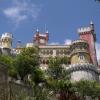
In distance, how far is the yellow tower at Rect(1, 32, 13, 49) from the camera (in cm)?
9619

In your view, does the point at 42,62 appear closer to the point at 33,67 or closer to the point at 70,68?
the point at 70,68

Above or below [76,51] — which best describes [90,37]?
above

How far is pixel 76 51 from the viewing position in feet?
309

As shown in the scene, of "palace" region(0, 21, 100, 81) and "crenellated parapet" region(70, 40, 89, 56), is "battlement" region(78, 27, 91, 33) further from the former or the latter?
"crenellated parapet" region(70, 40, 89, 56)

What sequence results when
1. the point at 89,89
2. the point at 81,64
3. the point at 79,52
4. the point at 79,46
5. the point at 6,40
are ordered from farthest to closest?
the point at 6,40
the point at 79,46
the point at 79,52
the point at 81,64
the point at 89,89

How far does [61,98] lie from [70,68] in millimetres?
56916

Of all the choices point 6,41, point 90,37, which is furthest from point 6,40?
point 90,37

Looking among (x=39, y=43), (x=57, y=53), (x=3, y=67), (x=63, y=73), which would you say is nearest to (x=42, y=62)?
(x=57, y=53)

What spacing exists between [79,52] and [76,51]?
3.10 feet

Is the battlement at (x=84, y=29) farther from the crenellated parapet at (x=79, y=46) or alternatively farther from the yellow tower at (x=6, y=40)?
the yellow tower at (x=6, y=40)

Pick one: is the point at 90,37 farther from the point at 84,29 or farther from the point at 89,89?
the point at 89,89

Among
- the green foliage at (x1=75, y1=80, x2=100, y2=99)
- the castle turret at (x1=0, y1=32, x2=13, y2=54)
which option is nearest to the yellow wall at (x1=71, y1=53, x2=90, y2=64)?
the castle turret at (x1=0, y1=32, x2=13, y2=54)

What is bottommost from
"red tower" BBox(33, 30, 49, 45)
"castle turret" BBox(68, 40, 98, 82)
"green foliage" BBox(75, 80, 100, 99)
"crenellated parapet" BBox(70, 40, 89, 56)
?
"green foliage" BBox(75, 80, 100, 99)

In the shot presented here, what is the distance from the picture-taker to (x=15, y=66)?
57906mm
